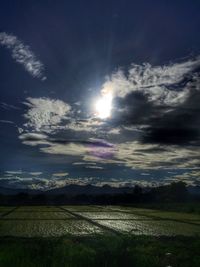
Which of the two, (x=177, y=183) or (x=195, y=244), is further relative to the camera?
(x=177, y=183)

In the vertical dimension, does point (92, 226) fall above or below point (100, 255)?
above

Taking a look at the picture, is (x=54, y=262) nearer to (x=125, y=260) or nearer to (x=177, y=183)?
(x=125, y=260)

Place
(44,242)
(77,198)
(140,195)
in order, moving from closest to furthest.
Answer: (44,242) < (140,195) < (77,198)

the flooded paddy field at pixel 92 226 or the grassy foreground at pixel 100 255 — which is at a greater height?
the flooded paddy field at pixel 92 226

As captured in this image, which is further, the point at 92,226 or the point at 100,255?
the point at 92,226

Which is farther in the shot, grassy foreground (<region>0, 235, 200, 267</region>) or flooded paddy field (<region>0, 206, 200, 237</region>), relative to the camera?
flooded paddy field (<region>0, 206, 200, 237</region>)

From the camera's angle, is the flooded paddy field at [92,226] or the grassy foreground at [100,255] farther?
the flooded paddy field at [92,226]

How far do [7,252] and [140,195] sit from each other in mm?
122826

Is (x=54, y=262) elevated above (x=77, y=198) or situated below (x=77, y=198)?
below

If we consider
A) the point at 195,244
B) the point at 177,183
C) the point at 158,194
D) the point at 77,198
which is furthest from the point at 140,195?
the point at 195,244

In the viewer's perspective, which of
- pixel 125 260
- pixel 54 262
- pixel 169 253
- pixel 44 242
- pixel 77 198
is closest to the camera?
pixel 54 262

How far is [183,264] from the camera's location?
11.5 m

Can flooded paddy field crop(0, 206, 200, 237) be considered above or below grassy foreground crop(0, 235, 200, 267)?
above

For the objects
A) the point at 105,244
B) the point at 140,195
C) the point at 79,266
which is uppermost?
the point at 140,195
